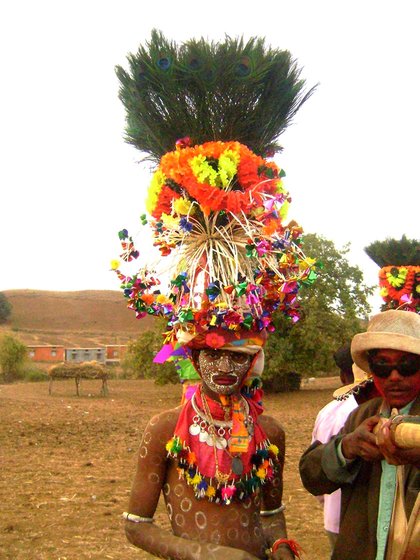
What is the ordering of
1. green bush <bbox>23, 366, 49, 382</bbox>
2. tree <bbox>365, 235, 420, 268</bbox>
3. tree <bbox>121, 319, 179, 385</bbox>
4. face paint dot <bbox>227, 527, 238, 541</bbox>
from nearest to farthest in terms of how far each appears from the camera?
face paint dot <bbox>227, 527, 238, 541</bbox> → tree <bbox>365, 235, 420, 268</bbox> → tree <bbox>121, 319, 179, 385</bbox> → green bush <bbox>23, 366, 49, 382</bbox>

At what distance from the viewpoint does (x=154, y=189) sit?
3703 millimetres

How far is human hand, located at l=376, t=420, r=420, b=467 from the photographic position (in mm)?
2352

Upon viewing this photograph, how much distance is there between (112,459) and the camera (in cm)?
1148

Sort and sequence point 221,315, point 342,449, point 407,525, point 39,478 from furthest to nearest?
point 39,478 < point 221,315 < point 342,449 < point 407,525

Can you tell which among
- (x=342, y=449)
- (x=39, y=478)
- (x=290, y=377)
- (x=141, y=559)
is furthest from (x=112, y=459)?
(x=290, y=377)

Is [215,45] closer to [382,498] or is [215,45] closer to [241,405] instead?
[241,405]


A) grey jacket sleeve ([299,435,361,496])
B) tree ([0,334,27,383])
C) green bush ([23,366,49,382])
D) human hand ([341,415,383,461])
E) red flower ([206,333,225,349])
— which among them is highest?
red flower ([206,333,225,349])

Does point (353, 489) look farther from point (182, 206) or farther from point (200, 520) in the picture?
point (182, 206)

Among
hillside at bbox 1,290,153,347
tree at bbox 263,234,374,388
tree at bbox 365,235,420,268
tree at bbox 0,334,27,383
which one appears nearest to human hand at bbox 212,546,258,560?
tree at bbox 365,235,420,268

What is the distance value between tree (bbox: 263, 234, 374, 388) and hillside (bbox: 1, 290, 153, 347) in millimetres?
37623

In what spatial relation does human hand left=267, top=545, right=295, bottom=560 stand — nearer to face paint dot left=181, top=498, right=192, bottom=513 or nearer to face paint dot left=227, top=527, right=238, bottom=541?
face paint dot left=227, top=527, right=238, bottom=541

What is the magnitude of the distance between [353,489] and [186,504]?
0.87 metres

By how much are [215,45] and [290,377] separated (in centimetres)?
2183

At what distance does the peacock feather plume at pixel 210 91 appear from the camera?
4117 millimetres
